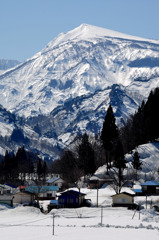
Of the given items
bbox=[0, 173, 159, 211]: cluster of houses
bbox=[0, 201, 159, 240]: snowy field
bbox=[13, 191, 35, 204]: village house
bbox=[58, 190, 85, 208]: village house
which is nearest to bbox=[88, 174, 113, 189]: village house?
bbox=[0, 173, 159, 211]: cluster of houses

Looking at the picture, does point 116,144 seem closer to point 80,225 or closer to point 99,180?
point 99,180

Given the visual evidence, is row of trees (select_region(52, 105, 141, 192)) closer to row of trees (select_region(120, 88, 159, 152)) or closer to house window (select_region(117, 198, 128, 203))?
row of trees (select_region(120, 88, 159, 152))

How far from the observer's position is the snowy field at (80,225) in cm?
5028

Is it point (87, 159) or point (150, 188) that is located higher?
point (87, 159)

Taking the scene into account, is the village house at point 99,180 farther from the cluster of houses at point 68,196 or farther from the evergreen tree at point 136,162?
the evergreen tree at point 136,162

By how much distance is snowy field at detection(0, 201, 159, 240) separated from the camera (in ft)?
165

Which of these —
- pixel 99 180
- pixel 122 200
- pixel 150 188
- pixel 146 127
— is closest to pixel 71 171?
pixel 99 180

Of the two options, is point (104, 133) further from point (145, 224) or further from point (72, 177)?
point (145, 224)

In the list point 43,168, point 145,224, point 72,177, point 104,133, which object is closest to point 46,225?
point 145,224

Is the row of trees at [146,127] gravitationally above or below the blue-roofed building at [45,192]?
above

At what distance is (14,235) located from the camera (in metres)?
50.2

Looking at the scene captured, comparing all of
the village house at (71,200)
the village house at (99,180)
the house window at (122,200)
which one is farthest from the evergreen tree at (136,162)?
the house window at (122,200)

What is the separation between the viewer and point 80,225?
59094 millimetres

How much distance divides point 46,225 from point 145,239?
15191 millimetres
